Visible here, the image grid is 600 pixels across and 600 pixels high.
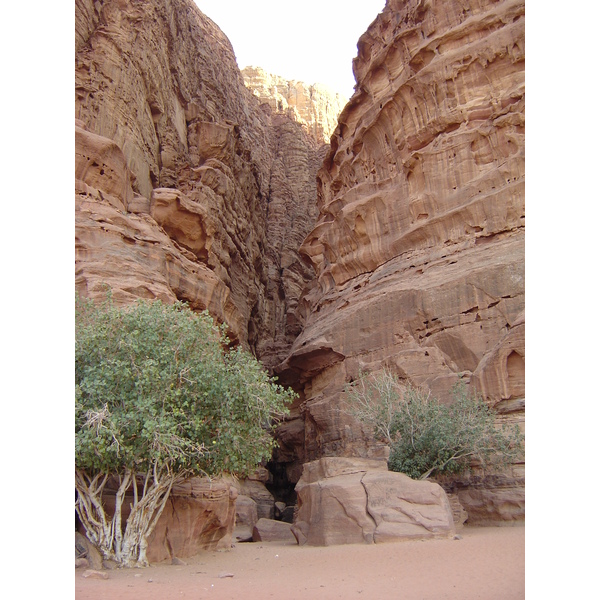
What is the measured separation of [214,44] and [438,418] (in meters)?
44.1

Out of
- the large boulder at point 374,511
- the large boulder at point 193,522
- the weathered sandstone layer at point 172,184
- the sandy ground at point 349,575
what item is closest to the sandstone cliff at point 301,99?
the weathered sandstone layer at point 172,184

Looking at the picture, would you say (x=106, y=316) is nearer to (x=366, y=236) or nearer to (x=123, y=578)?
(x=123, y=578)

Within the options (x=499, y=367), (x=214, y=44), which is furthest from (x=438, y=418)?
(x=214, y=44)

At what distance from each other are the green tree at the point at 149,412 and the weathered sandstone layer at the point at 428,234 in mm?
9658

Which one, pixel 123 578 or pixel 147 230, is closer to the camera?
pixel 123 578

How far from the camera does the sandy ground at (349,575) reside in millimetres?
9812

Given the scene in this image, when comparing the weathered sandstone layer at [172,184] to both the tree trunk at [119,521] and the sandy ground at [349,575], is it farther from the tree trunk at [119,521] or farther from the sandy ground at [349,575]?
the sandy ground at [349,575]

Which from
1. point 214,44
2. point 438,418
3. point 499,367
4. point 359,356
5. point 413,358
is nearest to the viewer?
point 438,418

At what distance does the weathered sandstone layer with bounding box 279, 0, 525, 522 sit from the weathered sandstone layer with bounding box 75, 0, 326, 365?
5706 mm

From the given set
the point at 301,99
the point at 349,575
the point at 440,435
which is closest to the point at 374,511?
the point at 349,575

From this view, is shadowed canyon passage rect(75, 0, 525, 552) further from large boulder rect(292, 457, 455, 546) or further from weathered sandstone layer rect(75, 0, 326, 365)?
large boulder rect(292, 457, 455, 546)

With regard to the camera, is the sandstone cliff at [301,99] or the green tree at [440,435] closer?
the green tree at [440,435]

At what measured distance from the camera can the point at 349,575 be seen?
38.8 ft

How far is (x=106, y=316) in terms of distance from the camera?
581 inches
